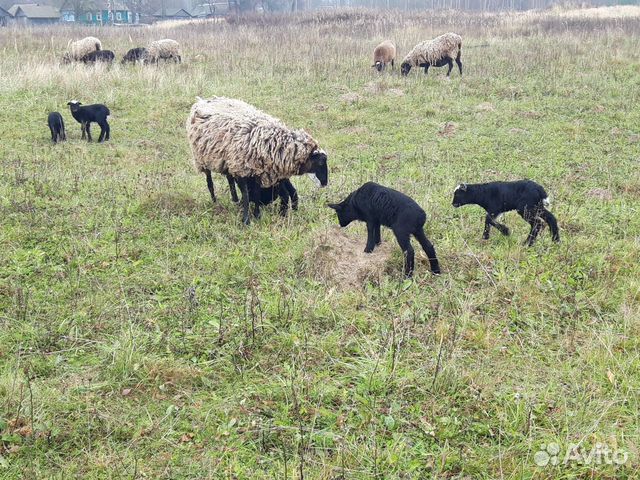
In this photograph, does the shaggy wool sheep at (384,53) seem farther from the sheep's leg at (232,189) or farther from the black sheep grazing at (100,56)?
the sheep's leg at (232,189)

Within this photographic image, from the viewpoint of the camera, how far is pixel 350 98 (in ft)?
45.1

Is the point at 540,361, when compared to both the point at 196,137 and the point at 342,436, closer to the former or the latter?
the point at 342,436

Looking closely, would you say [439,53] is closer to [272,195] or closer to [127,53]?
[127,53]

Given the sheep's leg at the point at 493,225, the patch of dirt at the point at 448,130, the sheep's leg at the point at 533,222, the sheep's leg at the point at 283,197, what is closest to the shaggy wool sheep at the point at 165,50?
the patch of dirt at the point at 448,130

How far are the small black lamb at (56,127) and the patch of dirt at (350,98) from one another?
6656mm

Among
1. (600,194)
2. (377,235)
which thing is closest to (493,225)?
(377,235)

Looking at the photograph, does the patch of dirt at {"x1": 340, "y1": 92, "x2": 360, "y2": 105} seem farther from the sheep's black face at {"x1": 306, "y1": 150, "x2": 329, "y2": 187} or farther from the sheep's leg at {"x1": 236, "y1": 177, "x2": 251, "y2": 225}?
the sheep's leg at {"x1": 236, "y1": 177, "x2": 251, "y2": 225}

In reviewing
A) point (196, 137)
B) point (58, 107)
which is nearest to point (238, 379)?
point (196, 137)

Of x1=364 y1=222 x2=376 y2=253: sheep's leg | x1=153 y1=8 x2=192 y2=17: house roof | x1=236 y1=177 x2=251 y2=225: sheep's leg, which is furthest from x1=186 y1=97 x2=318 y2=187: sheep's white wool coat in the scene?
x1=153 y1=8 x2=192 y2=17: house roof

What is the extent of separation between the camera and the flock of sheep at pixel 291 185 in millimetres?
5395

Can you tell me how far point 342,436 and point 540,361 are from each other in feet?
5.55

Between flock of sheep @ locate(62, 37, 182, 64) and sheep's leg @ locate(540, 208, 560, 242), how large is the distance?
52.4 ft

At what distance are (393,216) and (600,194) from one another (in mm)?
4019

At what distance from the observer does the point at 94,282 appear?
5062 millimetres
